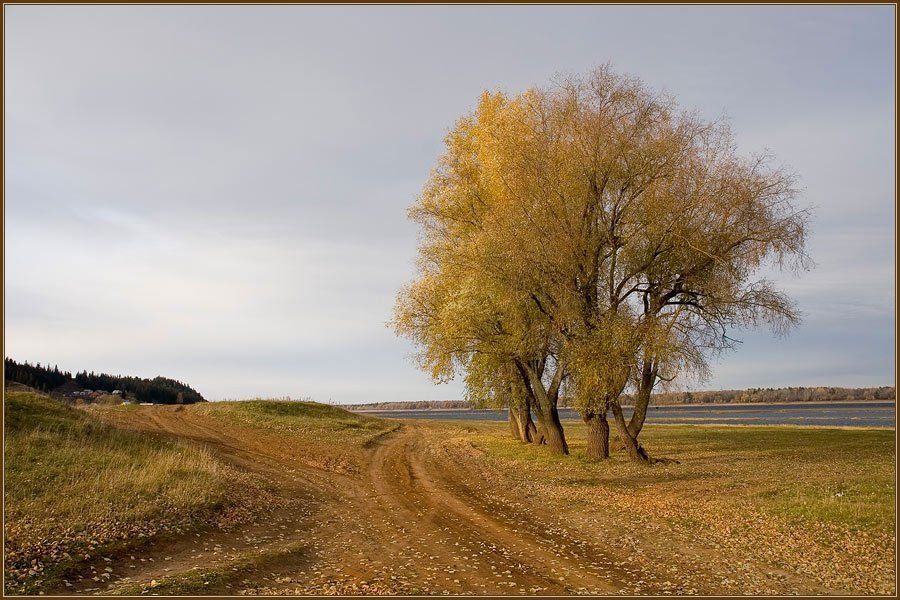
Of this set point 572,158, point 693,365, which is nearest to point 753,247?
point 693,365

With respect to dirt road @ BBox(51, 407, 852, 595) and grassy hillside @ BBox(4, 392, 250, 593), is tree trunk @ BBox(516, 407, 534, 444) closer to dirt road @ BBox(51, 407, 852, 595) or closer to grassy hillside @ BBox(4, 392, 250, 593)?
dirt road @ BBox(51, 407, 852, 595)

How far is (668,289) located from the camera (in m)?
25.5

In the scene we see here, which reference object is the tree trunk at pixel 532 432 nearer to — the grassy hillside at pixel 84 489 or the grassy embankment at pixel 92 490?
the grassy embankment at pixel 92 490

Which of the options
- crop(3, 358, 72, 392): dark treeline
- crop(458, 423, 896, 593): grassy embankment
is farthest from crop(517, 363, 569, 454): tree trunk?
crop(3, 358, 72, 392): dark treeline

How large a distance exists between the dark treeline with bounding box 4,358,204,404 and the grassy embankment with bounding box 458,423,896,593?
212 feet

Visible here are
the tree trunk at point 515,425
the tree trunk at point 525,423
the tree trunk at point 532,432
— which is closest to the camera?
the tree trunk at point 532,432

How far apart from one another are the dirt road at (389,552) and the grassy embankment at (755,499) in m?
1.48

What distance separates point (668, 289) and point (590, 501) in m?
11.2

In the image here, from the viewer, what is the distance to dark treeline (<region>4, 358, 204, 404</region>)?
69.5 metres

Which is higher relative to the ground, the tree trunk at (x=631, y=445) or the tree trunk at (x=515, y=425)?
the tree trunk at (x=631, y=445)

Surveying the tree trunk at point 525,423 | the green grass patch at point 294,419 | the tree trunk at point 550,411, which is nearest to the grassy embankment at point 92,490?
the green grass patch at point 294,419

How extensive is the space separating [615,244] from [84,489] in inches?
843

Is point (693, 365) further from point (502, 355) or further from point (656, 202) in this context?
point (502, 355)

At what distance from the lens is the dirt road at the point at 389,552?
10.7m
